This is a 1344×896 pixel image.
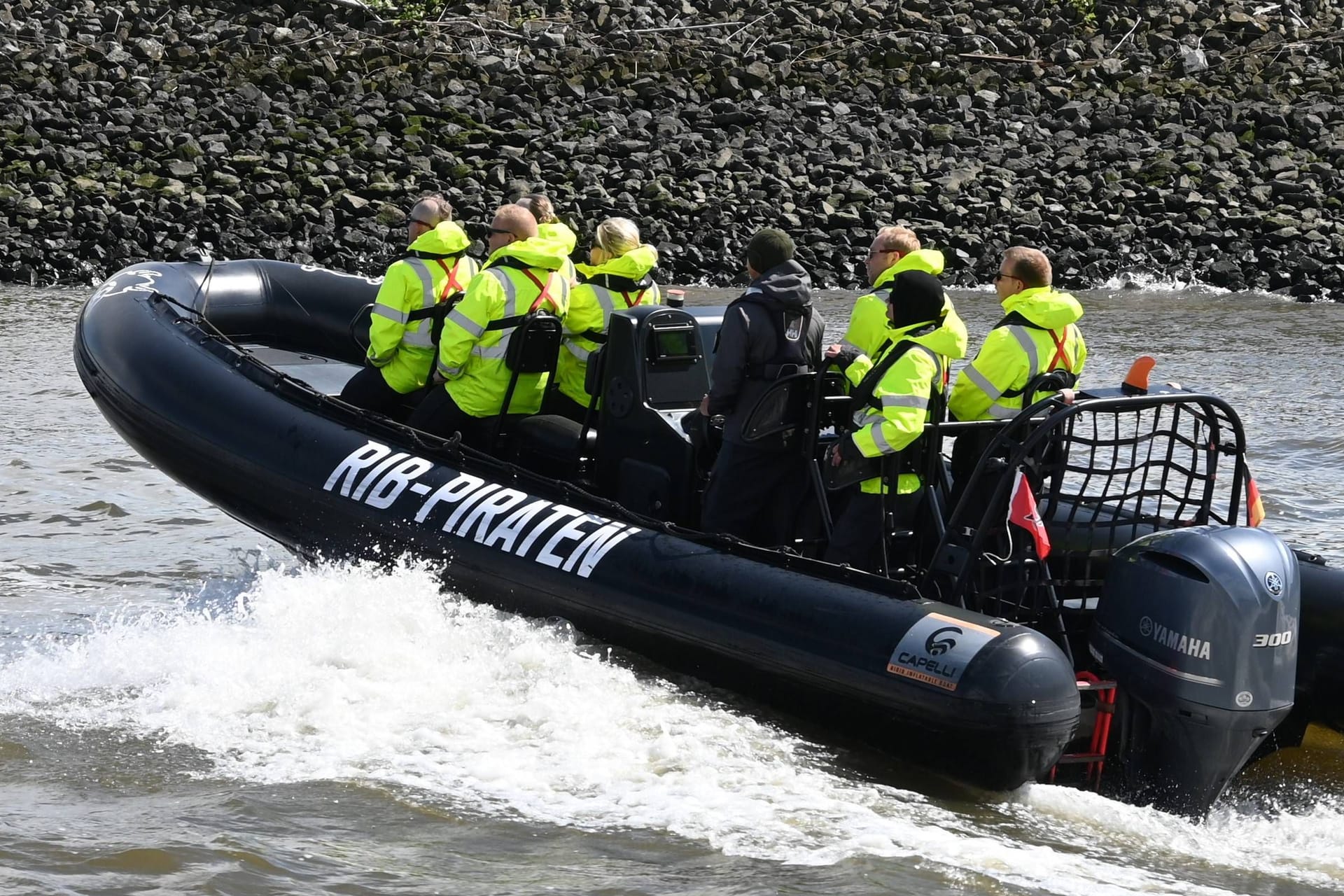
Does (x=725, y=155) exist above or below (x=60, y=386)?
above

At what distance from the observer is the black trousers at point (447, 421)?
19.2ft

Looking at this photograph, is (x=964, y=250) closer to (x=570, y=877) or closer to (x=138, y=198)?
(x=138, y=198)

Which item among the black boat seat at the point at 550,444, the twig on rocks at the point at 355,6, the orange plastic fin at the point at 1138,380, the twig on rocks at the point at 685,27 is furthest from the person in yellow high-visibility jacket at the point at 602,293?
the twig on rocks at the point at 355,6

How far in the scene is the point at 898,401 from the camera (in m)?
4.51

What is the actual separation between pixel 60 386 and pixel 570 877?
7365 millimetres

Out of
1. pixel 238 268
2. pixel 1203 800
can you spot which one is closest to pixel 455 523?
pixel 1203 800

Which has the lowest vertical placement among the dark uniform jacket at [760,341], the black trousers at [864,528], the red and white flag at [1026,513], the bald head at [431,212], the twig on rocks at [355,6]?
the black trousers at [864,528]

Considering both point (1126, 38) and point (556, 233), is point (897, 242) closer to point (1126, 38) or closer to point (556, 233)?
point (556, 233)

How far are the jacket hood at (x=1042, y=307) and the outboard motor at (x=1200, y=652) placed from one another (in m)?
0.91

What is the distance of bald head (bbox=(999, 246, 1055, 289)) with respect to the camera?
4.96 metres

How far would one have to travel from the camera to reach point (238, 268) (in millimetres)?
7633

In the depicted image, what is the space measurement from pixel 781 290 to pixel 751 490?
631 millimetres

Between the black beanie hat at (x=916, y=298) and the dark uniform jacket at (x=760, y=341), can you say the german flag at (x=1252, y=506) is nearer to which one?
the black beanie hat at (x=916, y=298)

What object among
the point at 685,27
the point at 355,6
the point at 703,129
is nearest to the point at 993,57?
the point at 685,27
